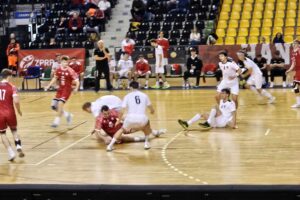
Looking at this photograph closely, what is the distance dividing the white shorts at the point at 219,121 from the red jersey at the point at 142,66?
35.9 ft

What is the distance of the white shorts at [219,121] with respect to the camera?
18.7m

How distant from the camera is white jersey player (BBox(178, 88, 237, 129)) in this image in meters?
18.4

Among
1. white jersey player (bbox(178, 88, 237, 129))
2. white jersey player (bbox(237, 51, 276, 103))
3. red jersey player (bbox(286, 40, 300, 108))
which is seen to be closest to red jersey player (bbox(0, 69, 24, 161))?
white jersey player (bbox(178, 88, 237, 129))

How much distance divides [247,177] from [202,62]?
17558 millimetres

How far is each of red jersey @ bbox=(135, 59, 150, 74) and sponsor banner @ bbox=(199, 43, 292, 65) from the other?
8.88 ft

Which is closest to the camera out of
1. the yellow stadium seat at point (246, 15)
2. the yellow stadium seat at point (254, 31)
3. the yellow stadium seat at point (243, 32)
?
the yellow stadium seat at point (254, 31)

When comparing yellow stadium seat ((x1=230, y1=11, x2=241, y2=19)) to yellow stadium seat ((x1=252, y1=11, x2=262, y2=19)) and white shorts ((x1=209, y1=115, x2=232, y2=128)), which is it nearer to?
yellow stadium seat ((x1=252, y1=11, x2=262, y2=19))

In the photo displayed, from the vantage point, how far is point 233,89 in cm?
1995

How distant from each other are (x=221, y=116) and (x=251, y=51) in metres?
12.0

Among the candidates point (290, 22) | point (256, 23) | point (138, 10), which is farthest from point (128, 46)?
point (290, 22)

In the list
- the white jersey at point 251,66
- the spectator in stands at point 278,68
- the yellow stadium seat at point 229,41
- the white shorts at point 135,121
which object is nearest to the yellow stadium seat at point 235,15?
the yellow stadium seat at point 229,41

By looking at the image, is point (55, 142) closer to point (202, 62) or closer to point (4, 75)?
point (4, 75)

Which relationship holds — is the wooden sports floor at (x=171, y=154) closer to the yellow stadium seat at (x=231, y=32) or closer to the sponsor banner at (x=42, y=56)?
the sponsor banner at (x=42, y=56)
